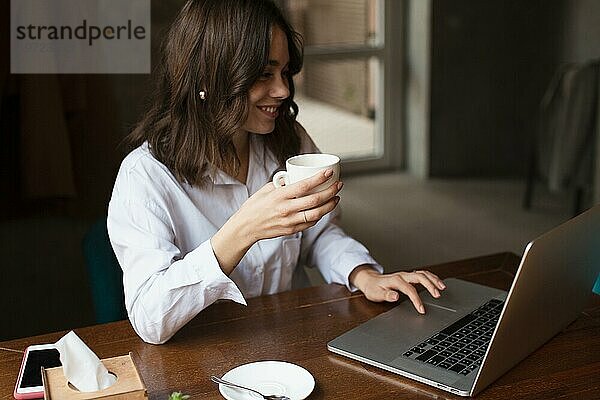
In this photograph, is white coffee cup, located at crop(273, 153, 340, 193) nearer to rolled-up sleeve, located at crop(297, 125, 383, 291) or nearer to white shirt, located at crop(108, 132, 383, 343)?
white shirt, located at crop(108, 132, 383, 343)

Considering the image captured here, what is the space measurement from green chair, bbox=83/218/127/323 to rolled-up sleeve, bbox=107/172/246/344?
0.94ft

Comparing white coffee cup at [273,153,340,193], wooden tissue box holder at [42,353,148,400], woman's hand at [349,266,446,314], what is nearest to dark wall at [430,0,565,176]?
woman's hand at [349,266,446,314]

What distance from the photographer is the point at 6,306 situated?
2719 mm

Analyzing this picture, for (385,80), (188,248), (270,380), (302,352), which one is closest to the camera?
(270,380)

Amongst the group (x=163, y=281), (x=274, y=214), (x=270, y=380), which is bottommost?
(x=270, y=380)

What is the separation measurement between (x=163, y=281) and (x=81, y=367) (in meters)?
0.33

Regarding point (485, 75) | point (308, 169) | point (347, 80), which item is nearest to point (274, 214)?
point (308, 169)

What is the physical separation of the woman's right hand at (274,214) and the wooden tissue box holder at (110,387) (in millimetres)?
290

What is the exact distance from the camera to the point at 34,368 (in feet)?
4.86

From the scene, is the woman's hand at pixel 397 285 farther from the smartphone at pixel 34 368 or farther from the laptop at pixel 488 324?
the smartphone at pixel 34 368

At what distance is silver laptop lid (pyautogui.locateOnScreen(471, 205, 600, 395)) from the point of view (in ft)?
4.42

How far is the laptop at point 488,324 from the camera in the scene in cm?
138

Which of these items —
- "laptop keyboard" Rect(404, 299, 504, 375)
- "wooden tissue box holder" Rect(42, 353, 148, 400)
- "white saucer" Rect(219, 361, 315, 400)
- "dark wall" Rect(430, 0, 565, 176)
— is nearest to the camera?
"wooden tissue box holder" Rect(42, 353, 148, 400)

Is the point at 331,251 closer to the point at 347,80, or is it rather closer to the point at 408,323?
the point at 408,323
